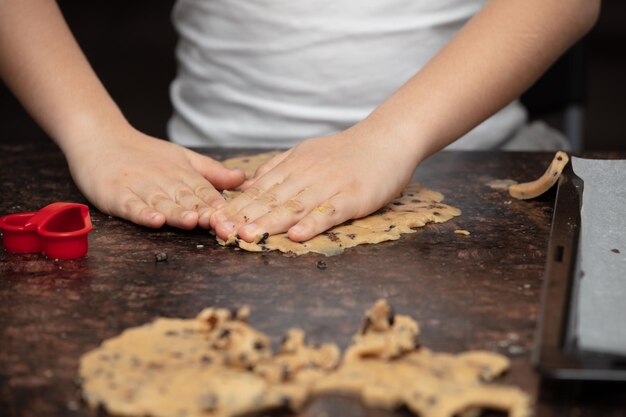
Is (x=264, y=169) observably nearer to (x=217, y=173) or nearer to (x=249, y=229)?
(x=217, y=173)

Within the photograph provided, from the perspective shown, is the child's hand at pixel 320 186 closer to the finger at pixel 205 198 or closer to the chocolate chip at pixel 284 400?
the finger at pixel 205 198

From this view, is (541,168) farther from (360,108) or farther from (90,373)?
(90,373)

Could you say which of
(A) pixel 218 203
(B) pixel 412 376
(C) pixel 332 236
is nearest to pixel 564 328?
(B) pixel 412 376

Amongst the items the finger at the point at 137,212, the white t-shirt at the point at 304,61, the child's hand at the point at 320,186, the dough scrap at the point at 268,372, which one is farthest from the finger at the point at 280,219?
the white t-shirt at the point at 304,61

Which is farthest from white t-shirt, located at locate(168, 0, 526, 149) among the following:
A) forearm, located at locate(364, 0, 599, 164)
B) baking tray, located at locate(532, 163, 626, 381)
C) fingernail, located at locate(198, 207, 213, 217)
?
baking tray, located at locate(532, 163, 626, 381)

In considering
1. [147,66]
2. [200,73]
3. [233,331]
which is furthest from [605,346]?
[147,66]

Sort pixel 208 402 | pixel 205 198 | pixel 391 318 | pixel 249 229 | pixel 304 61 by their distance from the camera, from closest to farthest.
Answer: pixel 208 402 < pixel 391 318 < pixel 249 229 < pixel 205 198 < pixel 304 61
